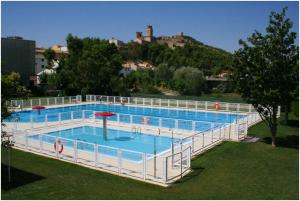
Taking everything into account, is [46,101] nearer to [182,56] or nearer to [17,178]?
[17,178]

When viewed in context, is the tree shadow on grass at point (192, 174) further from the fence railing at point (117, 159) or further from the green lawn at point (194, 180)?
the fence railing at point (117, 159)

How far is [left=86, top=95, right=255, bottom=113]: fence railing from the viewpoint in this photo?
31.1 meters

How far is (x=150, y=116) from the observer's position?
30.1 metres

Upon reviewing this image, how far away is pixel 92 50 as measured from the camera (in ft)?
162

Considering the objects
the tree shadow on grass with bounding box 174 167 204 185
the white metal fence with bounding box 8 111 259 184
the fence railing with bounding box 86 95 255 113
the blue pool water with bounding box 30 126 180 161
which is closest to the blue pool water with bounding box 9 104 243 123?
the fence railing with bounding box 86 95 255 113

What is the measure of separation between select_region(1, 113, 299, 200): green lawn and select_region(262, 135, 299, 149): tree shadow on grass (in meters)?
1.19

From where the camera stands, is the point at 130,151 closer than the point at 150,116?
Yes

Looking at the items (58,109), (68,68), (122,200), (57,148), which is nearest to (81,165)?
(57,148)

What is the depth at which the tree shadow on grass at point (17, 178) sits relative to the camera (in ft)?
36.2

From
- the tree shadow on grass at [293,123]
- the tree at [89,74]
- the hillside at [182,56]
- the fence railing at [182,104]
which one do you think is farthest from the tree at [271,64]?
the hillside at [182,56]

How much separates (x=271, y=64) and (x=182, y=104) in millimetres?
18087

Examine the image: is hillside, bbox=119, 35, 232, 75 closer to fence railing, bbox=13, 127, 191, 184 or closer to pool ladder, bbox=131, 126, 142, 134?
pool ladder, bbox=131, 126, 142, 134

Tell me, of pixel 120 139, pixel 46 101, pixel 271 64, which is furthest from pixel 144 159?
pixel 46 101

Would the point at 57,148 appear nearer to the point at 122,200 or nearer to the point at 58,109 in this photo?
the point at 122,200
